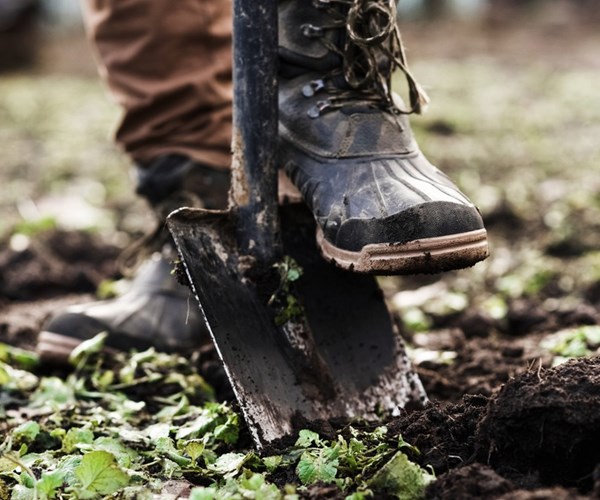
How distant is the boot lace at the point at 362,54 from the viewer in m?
1.99

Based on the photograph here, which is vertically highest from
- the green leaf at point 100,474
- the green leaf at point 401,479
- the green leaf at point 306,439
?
the green leaf at point 100,474

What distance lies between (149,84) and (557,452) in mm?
1719

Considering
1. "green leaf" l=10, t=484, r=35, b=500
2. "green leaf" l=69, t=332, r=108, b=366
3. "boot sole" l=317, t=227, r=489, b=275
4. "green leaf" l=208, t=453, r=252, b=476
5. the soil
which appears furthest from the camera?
"green leaf" l=69, t=332, r=108, b=366

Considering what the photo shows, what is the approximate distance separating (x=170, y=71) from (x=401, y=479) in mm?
1610

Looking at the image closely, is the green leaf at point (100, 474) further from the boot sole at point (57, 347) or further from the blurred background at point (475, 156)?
the blurred background at point (475, 156)

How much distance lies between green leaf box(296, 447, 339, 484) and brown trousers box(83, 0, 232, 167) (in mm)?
1262

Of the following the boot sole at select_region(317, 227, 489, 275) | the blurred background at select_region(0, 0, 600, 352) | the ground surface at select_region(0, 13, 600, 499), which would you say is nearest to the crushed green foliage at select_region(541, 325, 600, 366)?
the ground surface at select_region(0, 13, 600, 499)

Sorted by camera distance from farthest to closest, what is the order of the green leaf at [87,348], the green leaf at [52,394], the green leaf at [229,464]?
the green leaf at [87,348] → the green leaf at [52,394] → the green leaf at [229,464]

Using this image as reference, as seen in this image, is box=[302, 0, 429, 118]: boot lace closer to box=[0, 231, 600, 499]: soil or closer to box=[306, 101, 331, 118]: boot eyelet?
box=[306, 101, 331, 118]: boot eyelet

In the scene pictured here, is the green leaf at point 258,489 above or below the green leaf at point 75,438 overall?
above

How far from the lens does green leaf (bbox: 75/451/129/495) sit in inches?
60.2

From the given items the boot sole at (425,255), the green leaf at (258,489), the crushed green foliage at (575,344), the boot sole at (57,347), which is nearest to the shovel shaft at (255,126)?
the boot sole at (425,255)

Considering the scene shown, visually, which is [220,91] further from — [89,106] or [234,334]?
[89,106]

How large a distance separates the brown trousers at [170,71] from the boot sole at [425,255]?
38.9 inches
